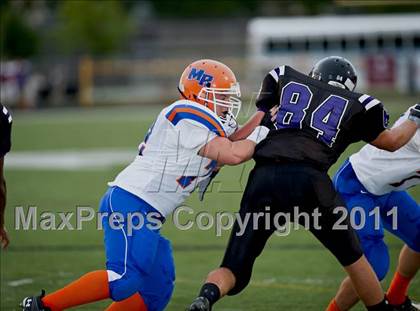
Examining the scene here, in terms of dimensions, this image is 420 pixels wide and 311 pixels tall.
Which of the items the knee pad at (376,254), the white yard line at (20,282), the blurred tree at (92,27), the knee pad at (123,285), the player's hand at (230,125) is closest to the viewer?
the knee pad at (123,285)

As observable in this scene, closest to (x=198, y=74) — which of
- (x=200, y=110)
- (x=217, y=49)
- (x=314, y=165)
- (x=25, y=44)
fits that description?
(x=200, y=110)

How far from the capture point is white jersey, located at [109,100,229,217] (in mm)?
4512

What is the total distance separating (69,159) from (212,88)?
1034 centimetres

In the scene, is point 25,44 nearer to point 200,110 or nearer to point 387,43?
point 387,43

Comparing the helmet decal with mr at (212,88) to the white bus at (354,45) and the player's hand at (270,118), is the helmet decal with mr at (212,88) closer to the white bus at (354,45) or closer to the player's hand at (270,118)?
the player's hand at (270,118)

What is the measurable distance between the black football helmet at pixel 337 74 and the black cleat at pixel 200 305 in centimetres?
136

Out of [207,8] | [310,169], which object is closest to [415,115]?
[310,169]

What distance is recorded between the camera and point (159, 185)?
4.57 metres

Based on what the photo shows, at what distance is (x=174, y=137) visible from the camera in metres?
4.55

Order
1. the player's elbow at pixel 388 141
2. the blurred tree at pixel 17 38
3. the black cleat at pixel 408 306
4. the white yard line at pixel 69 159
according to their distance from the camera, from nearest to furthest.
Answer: the player's elbow at pixel 388 141
the black cleat at pixel 408 306
the white yard line at pixel 69 159
the blurred tree at pixel 17 38

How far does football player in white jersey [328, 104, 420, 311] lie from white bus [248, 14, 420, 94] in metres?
22.4

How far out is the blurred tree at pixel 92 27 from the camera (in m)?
30.2

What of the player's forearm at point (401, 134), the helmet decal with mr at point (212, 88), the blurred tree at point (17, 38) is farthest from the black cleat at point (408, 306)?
the blurred tree at point (17, 38)

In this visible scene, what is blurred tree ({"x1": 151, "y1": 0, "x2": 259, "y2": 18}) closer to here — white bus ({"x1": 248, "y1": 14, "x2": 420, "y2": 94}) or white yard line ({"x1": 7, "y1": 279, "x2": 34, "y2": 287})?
white bus ({"x1": 248, "y1": 14, "x2": 420, "y2": 94})
